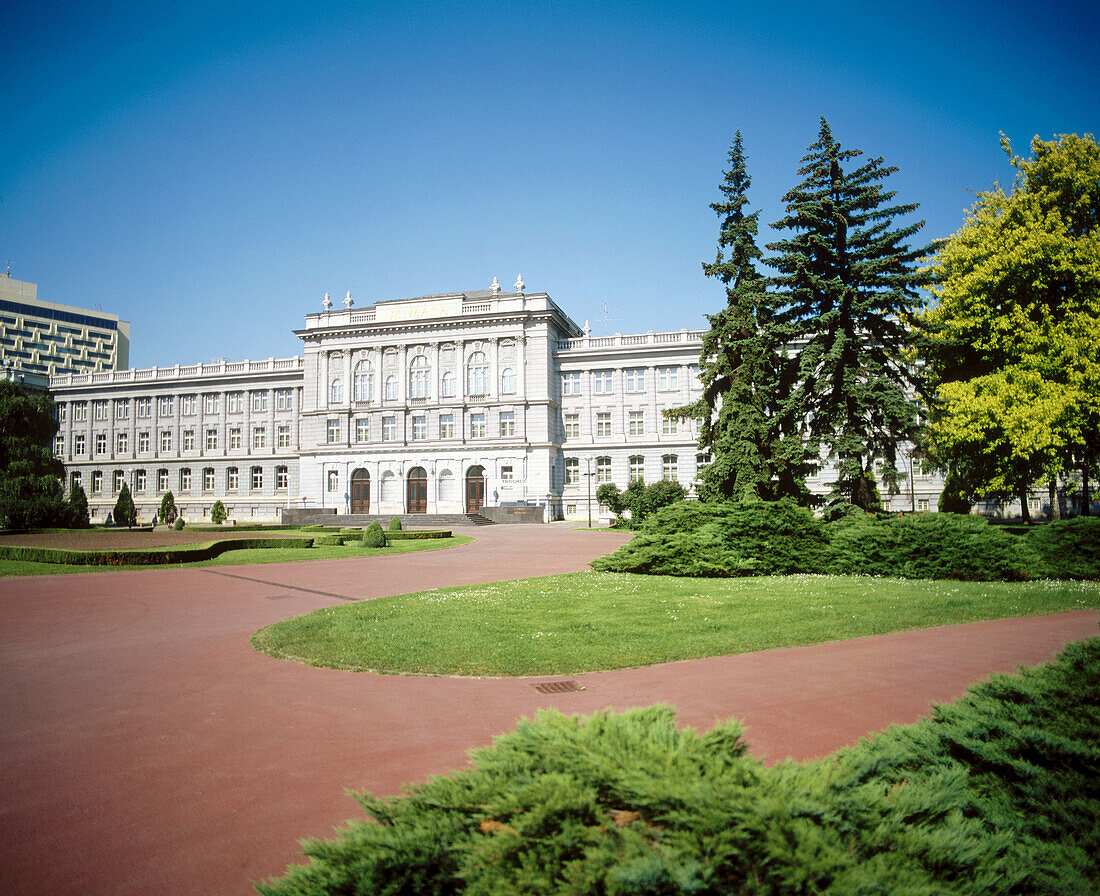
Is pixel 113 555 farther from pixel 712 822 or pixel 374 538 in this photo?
pixel 712 822

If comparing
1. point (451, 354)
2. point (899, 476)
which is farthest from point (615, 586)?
point (451, 354)

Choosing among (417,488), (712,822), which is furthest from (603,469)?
(712,822)

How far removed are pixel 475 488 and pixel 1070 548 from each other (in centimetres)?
4795

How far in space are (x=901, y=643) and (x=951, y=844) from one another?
7.70 metres

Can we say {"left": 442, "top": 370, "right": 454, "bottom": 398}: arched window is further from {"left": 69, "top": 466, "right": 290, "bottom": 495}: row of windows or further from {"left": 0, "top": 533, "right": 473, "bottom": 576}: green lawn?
{"left": 0, "top": 533, "right": 473, "bottom": 576}: green lawn

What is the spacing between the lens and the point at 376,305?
6362cm

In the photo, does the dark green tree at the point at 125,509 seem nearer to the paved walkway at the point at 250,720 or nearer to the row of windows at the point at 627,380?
the row of windows at the point at 627,380

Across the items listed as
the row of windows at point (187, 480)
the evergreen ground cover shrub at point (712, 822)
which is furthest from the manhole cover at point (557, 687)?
the row of windows at point (187, 480)

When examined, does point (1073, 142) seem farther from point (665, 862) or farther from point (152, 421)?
point (152, 421)

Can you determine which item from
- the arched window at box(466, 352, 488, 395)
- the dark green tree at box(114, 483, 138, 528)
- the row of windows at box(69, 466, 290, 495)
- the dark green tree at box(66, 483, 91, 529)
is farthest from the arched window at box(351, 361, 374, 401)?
the dark green tree at box(66, 483, 91, 529)

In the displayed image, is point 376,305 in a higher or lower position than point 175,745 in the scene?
higher

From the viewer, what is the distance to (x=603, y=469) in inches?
2447

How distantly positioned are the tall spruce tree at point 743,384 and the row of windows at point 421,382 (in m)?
35.4

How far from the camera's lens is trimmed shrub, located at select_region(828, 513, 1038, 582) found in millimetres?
15797
